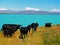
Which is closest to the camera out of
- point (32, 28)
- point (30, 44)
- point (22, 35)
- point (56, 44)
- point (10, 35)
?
point (56, 44)

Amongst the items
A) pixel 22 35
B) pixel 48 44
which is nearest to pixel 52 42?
pixel 48 44

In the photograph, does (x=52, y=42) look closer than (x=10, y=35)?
Yes

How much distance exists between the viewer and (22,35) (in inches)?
923

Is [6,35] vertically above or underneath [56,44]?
underneath

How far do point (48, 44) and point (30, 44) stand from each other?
70.8 inches

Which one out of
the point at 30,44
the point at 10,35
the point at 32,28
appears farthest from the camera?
the point at 32,28

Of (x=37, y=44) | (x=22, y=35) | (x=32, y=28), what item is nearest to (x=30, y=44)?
(x=37, y=44)

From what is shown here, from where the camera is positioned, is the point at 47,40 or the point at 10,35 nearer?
the point at 47,40

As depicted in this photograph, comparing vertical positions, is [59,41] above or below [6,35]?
above

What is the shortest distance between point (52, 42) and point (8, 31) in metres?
13.8

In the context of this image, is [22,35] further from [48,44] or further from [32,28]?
[48,44]

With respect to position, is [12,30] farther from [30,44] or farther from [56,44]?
[56,44]

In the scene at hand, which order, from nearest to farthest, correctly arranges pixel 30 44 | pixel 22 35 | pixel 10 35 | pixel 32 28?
pixel 30 44 → pixel 22 35 → pixel 10 35 → pixel 32 28

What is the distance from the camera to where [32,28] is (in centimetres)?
3259
